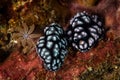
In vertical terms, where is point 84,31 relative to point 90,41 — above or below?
above

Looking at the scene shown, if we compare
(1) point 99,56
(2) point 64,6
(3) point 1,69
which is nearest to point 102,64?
(1) point 99,56

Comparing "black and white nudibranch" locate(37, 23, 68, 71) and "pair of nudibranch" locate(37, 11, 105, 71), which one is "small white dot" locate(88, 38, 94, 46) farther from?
"black and white nudibranch" locate(37, 23, 68, 71)

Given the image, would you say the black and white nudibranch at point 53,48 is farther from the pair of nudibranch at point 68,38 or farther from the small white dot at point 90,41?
the small white dot at point 90,41

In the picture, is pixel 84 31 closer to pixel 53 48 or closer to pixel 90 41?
pixel 90 41

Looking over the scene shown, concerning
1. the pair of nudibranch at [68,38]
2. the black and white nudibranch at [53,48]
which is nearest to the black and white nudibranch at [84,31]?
the pair of nudibranch at [68,38]

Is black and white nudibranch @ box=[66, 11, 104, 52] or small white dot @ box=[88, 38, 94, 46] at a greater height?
black and white nudibranch @ box=[66, 11, 104, 52]

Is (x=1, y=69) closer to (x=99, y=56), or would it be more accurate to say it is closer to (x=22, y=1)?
(x=22, y=1)

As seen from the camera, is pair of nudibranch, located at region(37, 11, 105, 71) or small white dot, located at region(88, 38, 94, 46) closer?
pair of nudibranch, located at region(37, 11, 105, 71)

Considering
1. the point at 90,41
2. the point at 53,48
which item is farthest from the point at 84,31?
the point at 53,48

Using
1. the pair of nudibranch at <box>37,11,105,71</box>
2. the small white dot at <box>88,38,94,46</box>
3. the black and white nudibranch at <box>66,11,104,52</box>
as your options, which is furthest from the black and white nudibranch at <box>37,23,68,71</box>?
the small white dot at <box>88,38,94,46</box>
